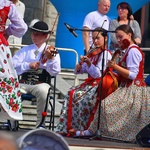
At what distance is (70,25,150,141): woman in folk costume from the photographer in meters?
6.75

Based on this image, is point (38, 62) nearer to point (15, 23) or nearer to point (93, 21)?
point (15, 23)

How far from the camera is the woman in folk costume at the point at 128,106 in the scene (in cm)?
675

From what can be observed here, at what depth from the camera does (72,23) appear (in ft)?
32.8

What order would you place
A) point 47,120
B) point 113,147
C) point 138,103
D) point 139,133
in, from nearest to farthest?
point 113,147, point 139,133, point 138,103, point 47,120

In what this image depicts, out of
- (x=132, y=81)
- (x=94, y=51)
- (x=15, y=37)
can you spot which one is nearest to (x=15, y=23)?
(x=94, y=51)

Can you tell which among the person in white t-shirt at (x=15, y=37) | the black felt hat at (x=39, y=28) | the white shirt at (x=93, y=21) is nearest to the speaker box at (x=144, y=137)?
the black felt hat at (x=39, y=28)

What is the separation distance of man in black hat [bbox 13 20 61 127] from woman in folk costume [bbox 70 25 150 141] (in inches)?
34.9

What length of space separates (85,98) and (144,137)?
3.54 ft

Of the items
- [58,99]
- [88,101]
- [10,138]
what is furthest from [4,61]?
[10,138]

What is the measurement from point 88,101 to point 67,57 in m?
2.99

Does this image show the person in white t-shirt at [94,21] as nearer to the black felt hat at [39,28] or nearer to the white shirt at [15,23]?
the black felt hat at [39,28]

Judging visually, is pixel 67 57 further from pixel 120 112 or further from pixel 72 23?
pixel 120 112

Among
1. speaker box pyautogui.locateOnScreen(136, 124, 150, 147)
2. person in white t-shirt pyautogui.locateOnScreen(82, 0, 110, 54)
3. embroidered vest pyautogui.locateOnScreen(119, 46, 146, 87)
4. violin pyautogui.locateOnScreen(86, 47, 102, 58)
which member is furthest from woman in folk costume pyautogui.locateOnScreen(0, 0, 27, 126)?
person in white t-shirt pyautogui.locateOnScreen(82, 0, 110, 54)

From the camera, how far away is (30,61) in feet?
25.2
